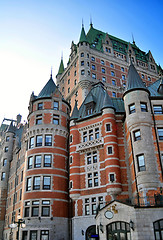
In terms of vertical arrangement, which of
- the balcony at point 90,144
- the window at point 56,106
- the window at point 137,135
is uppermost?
the window at point 56,106

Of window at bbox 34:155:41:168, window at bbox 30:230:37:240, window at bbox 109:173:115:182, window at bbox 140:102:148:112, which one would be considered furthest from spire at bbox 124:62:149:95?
window at bbox 30:230:37:240

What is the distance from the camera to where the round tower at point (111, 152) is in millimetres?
33000

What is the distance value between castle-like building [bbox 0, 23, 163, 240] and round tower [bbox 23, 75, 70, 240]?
131 mm

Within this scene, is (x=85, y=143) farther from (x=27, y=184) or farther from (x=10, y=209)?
(x=10, y=209)

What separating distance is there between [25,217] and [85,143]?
46.1ft

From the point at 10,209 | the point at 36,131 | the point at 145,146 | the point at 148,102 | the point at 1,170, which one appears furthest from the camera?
the point at 1,170

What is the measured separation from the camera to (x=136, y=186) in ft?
97.4

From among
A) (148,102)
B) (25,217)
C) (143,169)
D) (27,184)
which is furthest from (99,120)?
(25,217)

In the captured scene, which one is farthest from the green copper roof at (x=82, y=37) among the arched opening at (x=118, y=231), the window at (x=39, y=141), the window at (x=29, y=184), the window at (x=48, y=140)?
the arched opening at (x=118, y=231)

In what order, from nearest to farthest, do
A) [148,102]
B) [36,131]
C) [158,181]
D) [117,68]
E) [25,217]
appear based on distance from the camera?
1. [158,181]
2. [148,102]
3. [25,217]
4. [36,131]
5. [117,68]

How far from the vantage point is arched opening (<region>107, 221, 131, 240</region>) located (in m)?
23.6

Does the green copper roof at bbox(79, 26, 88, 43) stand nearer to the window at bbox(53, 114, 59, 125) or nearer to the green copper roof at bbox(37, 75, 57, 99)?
the green copper roof at bbox(37, 75, 57, 99)

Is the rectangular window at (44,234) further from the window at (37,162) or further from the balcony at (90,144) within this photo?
the balcony at (90,144)

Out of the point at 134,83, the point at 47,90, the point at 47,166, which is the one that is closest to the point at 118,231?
the point at 47,166
